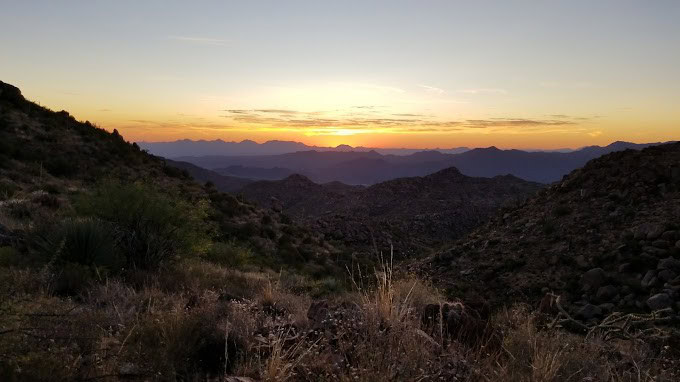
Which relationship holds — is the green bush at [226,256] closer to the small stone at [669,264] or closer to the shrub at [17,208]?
the shrub at [17,208]

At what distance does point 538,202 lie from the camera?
2077 cm

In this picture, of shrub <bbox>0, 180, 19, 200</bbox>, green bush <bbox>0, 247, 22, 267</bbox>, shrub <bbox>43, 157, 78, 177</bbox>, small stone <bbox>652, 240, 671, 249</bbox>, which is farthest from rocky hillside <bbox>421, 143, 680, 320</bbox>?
shrub <bbox>43, 157, 78, 177</bbox>

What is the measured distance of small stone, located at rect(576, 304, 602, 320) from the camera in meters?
10.4

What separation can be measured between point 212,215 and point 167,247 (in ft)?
45.6

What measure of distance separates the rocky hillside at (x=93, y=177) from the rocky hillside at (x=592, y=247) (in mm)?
7482

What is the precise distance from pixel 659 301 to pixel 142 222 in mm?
11757

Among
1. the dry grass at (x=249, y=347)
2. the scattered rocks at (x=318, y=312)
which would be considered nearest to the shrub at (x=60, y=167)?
the dry grass at (x=249, y=347)

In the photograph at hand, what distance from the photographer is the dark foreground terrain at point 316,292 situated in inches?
147

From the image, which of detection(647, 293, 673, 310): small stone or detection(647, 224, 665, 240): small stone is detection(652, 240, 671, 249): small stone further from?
detection(647, 293, 673, 310): small stone

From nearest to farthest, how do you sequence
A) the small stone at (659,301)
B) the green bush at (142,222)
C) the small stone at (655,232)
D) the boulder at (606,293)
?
the green bush at (142,222) < the small stone at (659,301) < the boulder at (606,293) < the small stone at (655,232)

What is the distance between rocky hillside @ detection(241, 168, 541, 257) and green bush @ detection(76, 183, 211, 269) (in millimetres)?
15954

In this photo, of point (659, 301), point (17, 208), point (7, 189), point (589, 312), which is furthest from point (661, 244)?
point (7, 189)

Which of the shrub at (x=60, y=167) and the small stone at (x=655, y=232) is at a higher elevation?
the shrub at (x=60, y=167)

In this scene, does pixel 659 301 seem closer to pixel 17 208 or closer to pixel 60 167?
pixel 17 208
